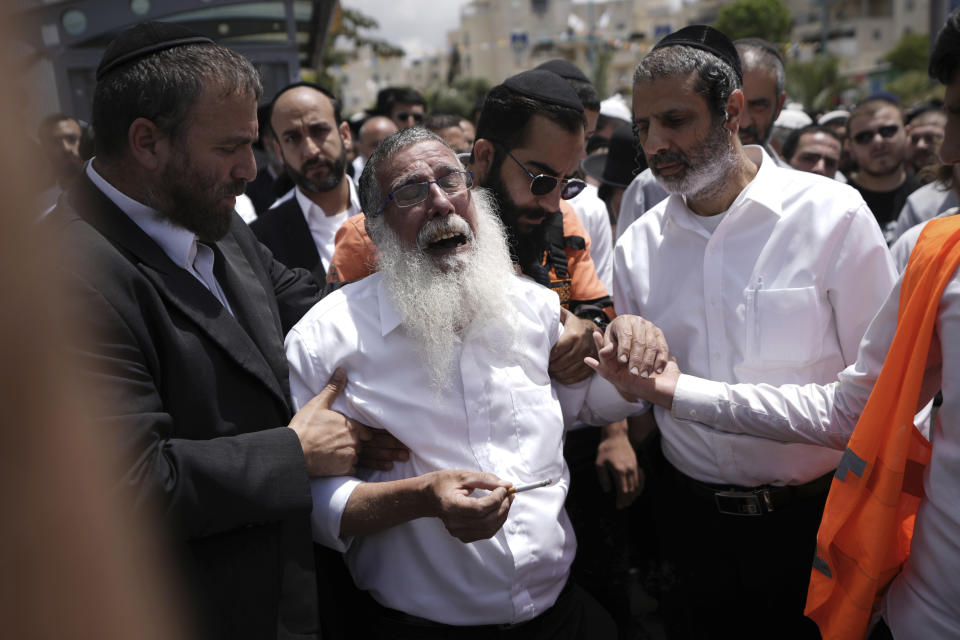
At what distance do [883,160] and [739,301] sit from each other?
4.18 meters

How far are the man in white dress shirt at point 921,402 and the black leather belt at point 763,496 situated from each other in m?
0.23

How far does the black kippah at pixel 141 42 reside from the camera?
6.49ft

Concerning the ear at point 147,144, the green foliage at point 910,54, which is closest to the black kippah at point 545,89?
the ear at point 147,144

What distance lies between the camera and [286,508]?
1.85 meters

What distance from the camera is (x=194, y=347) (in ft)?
6.06

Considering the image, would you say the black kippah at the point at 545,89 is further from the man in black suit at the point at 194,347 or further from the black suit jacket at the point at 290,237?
the black suit jacket at the point at 290,237

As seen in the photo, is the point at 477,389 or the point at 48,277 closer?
the point at 48,277

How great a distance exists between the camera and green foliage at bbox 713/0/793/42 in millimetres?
59188

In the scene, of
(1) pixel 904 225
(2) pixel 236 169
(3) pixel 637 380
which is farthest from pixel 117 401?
(1) pixel 904 225

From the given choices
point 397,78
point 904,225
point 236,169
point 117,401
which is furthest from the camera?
point 397,78

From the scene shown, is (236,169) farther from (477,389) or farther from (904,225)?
(904,225)

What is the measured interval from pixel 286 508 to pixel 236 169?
3.36 ft

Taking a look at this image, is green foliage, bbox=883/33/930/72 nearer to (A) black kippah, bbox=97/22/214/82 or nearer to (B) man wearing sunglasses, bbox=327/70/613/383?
(B) man wearing sunglasses, bbox=327/70/613/383

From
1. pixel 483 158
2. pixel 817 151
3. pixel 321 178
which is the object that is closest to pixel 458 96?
pixel 817 151
